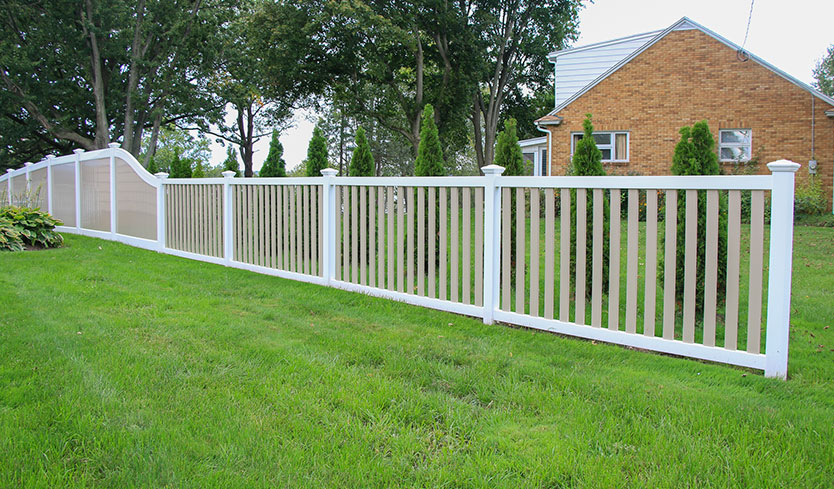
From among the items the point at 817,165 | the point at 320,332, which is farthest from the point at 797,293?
the point at 817,165

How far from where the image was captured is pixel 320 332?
480 centimetres

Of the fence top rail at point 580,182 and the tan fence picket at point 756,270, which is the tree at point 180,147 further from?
the tan fence picket at point 756,270

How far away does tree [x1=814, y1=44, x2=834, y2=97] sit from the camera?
49.3 m

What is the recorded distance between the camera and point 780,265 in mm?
3705

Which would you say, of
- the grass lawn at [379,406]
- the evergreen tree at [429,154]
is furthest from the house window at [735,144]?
the grass lawn at [379,406]

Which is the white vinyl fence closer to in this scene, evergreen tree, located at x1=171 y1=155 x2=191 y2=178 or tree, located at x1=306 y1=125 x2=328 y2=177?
tree, located at x1=306 y1=125 x2=328 y2=177

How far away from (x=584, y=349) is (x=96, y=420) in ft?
9.82

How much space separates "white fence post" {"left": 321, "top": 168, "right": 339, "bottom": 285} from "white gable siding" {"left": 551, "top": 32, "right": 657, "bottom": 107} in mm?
14801

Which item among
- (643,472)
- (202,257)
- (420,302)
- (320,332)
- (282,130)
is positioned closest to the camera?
(643,472)

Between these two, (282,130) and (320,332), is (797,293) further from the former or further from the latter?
(282,130)

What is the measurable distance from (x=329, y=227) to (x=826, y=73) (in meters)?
59.1

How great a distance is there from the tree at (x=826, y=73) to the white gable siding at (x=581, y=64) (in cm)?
3709

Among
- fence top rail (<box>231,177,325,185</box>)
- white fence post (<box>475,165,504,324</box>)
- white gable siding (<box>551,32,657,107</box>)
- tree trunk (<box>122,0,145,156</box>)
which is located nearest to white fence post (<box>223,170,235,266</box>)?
fence top rail (<box>231,177,325,185</box>)

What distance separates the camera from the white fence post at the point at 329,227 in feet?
22.5
